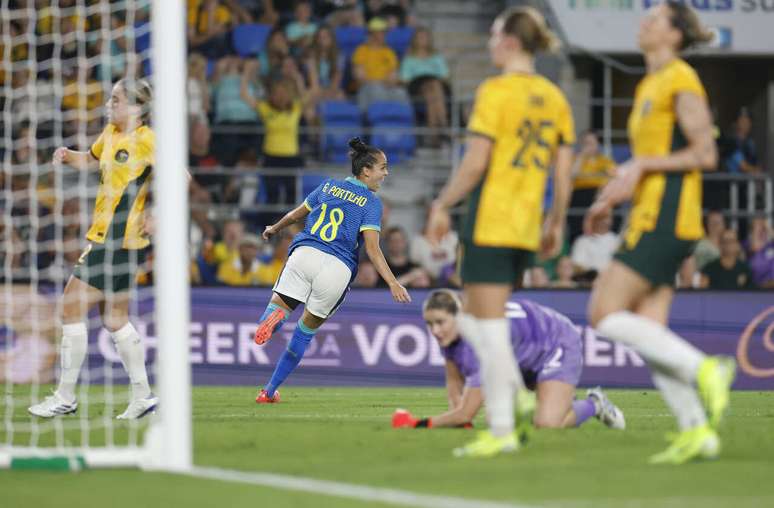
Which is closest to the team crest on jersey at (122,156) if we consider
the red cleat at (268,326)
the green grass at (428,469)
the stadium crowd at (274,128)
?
the green grass at (428,469)

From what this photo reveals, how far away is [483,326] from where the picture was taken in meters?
7.16

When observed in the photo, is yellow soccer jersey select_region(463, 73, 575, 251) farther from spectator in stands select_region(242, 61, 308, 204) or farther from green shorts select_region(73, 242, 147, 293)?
spectator in stands select_region(242, 61, 308, 204)

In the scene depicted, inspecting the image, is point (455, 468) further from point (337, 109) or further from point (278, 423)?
point (337, 109)

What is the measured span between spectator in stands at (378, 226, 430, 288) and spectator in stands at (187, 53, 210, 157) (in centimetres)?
309

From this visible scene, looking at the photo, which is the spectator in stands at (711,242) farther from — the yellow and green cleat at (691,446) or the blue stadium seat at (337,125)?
the yellow and green cleat at (691,446)

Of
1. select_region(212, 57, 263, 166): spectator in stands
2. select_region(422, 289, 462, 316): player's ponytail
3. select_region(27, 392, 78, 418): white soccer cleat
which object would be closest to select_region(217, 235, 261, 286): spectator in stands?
select_region(212, 57, 263, 166): spectator in stands

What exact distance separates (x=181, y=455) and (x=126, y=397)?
6306 millimetres

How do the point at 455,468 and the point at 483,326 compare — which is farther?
the point at 483,326

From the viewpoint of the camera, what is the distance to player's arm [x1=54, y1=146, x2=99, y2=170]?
9922 mm

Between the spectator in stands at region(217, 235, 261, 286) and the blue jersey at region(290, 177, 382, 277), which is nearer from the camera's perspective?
the blue jersey at region(290, 177, 382, 277)

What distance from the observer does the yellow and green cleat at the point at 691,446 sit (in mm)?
6953

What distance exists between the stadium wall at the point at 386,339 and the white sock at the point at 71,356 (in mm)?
5751

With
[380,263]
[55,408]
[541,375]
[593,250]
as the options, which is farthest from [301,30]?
[541,375]

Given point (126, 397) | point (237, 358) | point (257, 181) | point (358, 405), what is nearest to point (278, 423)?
point (358, 405)
